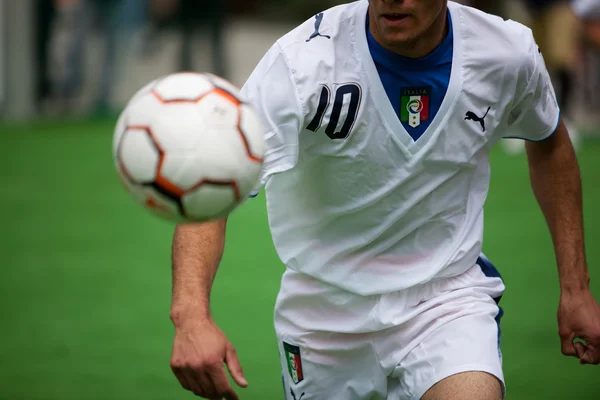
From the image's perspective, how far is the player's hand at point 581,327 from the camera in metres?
3.76

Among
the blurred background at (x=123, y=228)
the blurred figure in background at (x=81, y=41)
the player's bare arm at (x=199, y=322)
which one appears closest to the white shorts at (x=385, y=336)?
the player's bare arm at (x=199, y=322)

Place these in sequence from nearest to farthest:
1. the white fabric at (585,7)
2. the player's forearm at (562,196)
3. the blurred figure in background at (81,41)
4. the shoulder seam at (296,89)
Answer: the shoulder seam at (296,89), the player's forearm at (562,196), the white fabric at (585,7), the blurred figure in background at (81,41)

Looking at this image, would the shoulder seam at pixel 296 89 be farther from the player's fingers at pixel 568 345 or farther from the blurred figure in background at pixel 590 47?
the blurred figure in background at pixel 590 47

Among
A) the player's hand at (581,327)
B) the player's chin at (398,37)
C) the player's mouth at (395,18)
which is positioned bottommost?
the player's hand at (581,327)

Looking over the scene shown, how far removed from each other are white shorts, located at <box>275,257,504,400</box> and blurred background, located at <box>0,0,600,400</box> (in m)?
1.71

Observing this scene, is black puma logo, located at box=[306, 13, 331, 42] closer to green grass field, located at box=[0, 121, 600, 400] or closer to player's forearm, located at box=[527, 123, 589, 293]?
player's forearm, located at box=[527, 123, 589, 293]

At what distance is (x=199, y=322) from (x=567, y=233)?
64.3 inches

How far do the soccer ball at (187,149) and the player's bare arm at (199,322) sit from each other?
0.33m

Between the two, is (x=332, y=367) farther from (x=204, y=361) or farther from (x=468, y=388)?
(x=204, y=361)

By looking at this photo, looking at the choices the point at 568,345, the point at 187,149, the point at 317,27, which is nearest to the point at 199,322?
the point at 187,149

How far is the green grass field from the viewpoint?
5.80m

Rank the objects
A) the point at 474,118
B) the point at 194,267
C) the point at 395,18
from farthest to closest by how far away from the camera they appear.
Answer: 1. the point at 474,118
2. the point at 395,18
3. the point at 194,267

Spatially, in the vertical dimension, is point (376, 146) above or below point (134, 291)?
above

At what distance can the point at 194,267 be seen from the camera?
3.19 m
